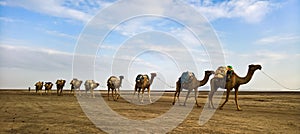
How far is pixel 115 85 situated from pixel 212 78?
14.7 m

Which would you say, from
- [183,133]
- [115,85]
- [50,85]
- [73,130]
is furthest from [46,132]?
[50,85]

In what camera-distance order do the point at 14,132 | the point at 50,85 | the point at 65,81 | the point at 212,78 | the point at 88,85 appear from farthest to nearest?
1. the point at 50,85
2. the point at 65,81
3. the point at 88,85
4. the point at 212,78
5. the point at 14,132

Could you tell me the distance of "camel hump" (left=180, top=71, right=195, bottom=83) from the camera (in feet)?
75.5

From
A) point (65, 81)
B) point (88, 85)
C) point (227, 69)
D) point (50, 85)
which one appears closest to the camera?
point (227, 69)

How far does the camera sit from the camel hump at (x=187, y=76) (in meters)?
23.0

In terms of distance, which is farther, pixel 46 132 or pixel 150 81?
pixel 150 81

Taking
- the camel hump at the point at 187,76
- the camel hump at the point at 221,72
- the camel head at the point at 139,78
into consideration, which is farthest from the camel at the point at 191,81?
the camel head at the point at 139,78

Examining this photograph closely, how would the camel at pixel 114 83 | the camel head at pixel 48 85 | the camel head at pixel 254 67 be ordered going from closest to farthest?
the camel head at pixel 254 67
the camel at pixel 114 83
the camel head at pixel 48 85

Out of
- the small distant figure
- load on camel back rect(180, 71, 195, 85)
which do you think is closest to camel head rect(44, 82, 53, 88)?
load on camel back rect(180, 71, 195, 85)

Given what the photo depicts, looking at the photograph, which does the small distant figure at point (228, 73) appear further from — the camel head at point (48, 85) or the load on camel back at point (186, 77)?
the camel head at point (48, 85)

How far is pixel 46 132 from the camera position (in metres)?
9.27

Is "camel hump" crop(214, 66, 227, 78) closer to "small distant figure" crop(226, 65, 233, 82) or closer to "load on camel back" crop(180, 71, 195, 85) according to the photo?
"small distant figure" crop(226, 65, 233, 82)

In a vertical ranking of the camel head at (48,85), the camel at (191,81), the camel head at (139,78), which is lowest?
the camel at (191,81)

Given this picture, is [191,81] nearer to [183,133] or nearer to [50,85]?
[183,133]
